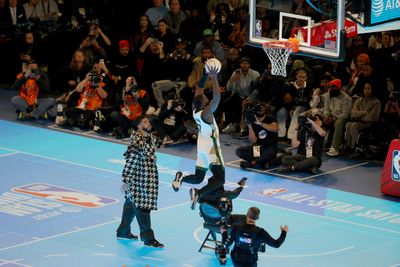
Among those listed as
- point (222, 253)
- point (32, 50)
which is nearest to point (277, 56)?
point (222, 253)

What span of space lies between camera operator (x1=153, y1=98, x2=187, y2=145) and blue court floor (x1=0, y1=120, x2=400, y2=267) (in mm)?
829

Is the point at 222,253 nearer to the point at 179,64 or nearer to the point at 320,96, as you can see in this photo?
the point at 320,96

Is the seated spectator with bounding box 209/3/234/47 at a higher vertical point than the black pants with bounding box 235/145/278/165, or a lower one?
higher

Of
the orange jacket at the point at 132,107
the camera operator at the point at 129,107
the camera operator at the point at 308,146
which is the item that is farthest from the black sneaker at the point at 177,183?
the orange jacket at the point at 132,107

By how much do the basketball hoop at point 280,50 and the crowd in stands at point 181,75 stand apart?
212 cm

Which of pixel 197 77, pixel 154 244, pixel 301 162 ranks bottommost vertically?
pixel 154 244

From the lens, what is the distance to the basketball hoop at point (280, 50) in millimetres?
19562

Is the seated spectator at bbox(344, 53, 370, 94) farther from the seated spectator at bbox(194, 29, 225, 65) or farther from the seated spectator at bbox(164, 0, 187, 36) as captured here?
the seated spectator at bbox(164, 0, 187, 36)

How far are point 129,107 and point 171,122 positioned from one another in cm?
112

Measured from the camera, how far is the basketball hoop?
19.6 metres

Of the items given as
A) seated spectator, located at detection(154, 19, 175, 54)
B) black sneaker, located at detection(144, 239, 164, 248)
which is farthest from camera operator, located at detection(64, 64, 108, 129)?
black sneaker, located at detection(144, 239, 164, 248)

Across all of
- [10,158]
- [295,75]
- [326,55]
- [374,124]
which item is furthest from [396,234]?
[10,158]

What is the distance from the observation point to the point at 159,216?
19.9m

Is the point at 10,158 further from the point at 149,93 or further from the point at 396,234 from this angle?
the point at 396,234
